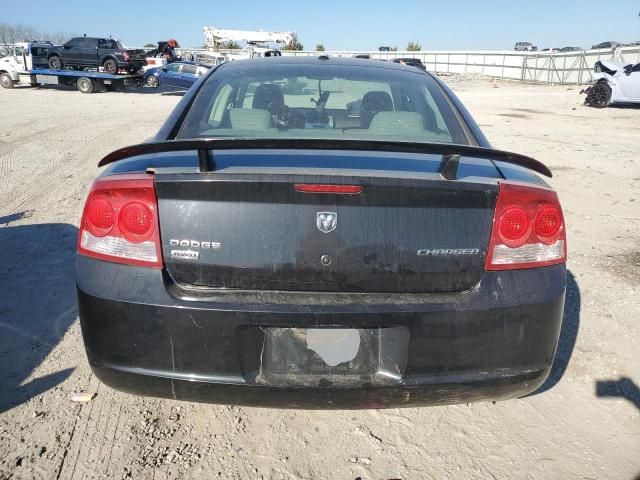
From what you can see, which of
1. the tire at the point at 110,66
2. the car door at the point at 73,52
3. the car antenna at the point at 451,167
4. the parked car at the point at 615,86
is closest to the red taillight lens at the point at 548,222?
the car antenna at the point at 451,167

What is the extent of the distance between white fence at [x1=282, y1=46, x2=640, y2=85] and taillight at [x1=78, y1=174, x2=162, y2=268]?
91.1ft

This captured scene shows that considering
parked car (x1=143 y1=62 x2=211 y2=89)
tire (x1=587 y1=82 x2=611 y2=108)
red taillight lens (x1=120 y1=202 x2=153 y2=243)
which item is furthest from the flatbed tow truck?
red taillight lens (x1=120 y1=202 x2=153 y2=243)

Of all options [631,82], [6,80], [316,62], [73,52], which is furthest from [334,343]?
[6,80]

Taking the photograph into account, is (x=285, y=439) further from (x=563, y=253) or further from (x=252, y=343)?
(x=563, y=253)

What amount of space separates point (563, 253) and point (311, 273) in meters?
1.05

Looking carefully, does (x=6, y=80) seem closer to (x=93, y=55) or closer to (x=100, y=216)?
(x=93, y=55)

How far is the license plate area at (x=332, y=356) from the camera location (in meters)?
1.86

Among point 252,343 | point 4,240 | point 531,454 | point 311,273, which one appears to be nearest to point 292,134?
point 311,273

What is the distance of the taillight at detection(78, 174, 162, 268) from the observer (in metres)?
1.87

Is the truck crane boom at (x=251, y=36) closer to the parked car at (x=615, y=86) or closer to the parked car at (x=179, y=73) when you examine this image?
the parked car at (x=179, y=73)

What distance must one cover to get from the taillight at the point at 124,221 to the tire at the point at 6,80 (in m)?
27.8

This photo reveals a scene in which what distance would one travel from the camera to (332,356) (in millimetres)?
1896

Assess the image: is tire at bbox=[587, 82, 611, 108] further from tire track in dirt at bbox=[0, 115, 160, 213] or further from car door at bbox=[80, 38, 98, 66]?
car door at bbox=[80, 38, 98, 66]

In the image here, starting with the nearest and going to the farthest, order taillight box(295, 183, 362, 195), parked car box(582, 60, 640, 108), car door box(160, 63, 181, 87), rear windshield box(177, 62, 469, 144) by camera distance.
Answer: taillight box(295, 183, 362, 195) → rear windshield box(177, 62, 469, 144) → parked car box(582, 60, 640, 108) → car door box(160, 63, 181, 87)
